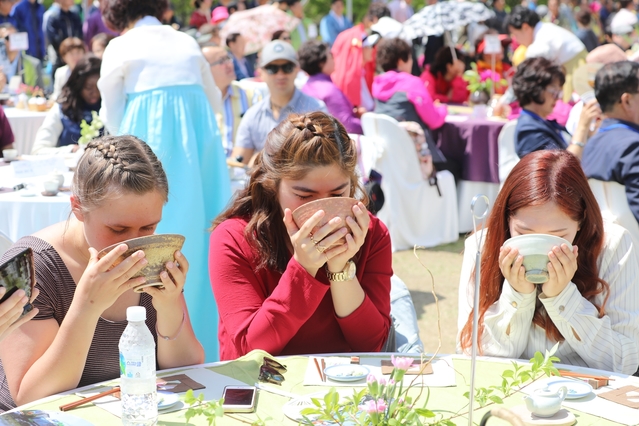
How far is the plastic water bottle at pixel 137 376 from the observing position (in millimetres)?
1650

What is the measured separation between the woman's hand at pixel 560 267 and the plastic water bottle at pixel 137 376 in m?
1.09

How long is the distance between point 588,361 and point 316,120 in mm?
1083

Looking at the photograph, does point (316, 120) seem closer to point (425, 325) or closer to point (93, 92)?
point (425, 325)

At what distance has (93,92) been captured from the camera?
217 inches

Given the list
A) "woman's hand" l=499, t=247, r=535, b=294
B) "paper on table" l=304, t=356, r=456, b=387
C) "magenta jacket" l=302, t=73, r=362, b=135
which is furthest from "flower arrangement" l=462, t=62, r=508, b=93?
"paper on table" l=304, t=356, r=456, b=387

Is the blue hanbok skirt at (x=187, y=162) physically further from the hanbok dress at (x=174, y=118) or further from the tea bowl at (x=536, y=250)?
the tea bowl at (x=536, y=250)

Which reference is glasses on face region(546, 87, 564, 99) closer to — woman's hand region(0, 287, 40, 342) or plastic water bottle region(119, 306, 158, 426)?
plastic water bottle region(119, 306, 158, 426)

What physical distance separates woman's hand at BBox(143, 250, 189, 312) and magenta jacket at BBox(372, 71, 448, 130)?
4914mm

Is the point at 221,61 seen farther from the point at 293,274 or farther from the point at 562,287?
the point at 562,287

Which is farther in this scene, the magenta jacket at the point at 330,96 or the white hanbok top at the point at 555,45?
the white hanbok top at the point at 555,45

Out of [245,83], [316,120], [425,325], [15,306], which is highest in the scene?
[316,120]

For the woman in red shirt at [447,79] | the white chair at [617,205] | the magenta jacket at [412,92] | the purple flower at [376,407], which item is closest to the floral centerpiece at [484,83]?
the woman in red shirt at [447,79]

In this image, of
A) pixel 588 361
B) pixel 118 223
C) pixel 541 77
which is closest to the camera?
pixel 118 223

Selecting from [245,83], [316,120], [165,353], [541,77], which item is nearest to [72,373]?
[165,353]
